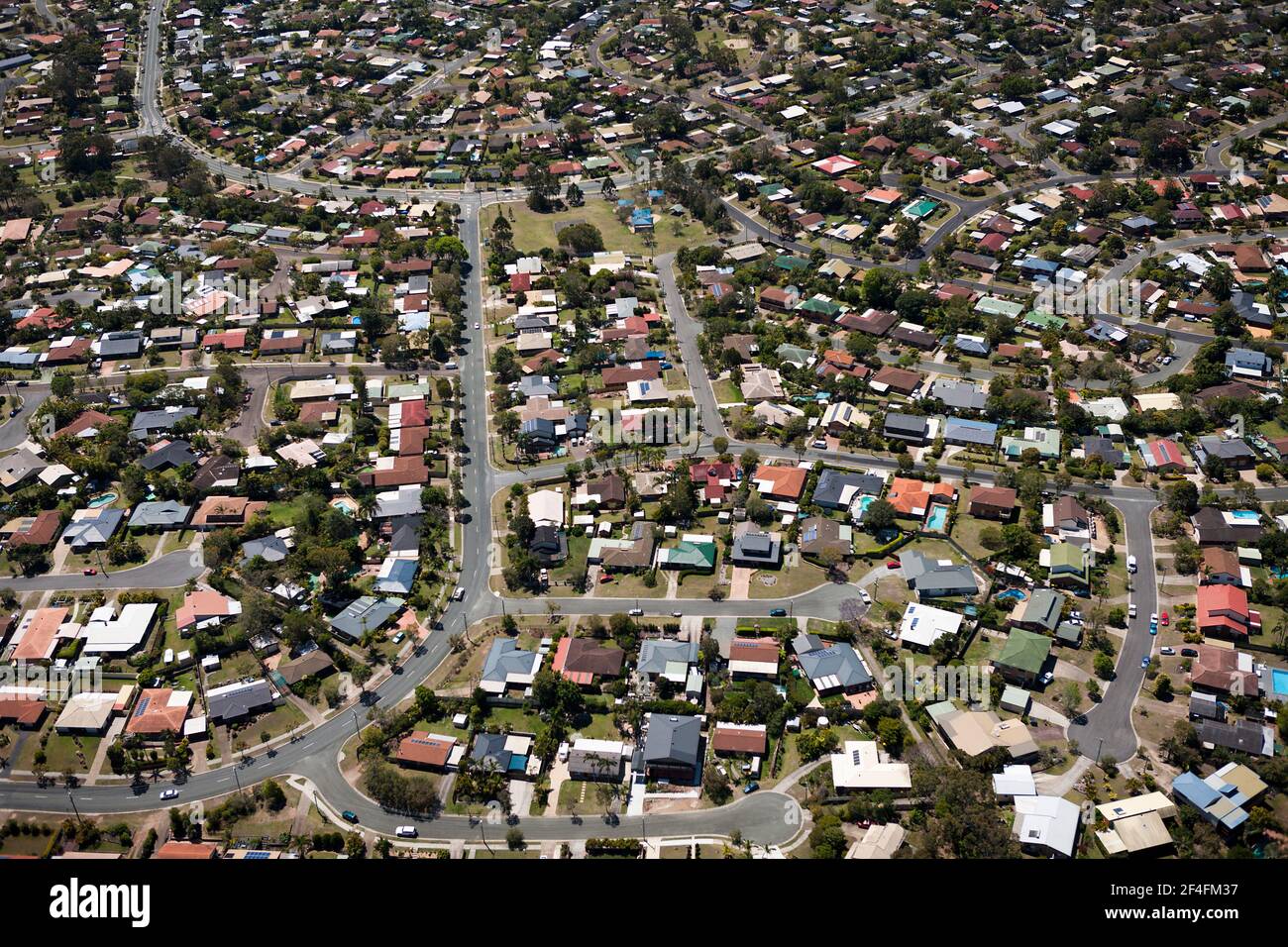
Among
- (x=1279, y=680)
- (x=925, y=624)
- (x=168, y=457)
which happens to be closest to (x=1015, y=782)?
(x=925, y=624)

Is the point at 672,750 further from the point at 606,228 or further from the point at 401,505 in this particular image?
the point at 606,228

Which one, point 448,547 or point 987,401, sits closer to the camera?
point 448,547

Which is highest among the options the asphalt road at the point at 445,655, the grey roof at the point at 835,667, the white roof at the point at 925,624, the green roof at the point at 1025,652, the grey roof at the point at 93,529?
the grey roof at the point at 93,529

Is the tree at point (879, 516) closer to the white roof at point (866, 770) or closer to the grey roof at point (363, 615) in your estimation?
the white roof at point (866, 770)

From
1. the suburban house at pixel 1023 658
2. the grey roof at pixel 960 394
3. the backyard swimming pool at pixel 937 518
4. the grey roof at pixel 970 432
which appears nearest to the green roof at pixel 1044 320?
the grey roof at pixel 960 394

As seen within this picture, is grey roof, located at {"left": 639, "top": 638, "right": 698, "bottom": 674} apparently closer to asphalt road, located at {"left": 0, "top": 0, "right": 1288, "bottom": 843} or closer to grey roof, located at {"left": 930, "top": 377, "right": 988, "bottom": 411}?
asphalt road, located at {"left": 0, "top": 0, "right": 1288, "bottom": 843}

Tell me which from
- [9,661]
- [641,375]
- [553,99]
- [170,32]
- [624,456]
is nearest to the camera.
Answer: [9,661]

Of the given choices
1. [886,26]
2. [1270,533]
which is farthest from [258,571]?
[886,26]

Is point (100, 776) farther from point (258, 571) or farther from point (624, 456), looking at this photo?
point (624, 456)
